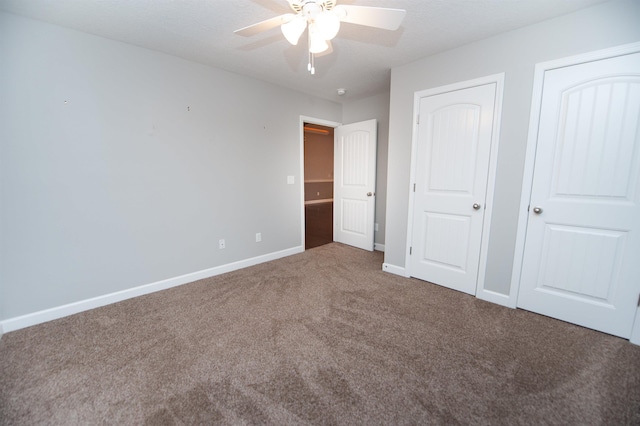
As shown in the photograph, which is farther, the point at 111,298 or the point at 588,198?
the point at 111,298

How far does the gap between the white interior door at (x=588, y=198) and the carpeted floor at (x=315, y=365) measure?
275 mm

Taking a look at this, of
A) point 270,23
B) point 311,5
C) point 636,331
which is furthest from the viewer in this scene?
point 636,331

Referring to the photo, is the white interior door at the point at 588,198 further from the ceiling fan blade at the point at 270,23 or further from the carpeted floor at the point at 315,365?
the ceiling fan blade at the point at 270,23

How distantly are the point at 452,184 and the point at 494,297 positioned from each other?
3.94 ft

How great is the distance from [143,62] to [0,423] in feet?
9.42

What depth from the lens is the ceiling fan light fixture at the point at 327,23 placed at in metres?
1.49

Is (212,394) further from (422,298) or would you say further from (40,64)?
(40,64)

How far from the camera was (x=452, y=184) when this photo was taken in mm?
2760

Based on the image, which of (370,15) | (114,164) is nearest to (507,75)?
(370,15)

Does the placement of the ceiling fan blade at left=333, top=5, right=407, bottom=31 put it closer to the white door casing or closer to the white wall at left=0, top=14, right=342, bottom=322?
the white door casing

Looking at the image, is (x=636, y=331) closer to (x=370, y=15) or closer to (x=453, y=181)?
(x=453, y=181)

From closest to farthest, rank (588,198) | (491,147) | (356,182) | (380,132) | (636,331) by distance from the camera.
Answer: (636,331) < (588,198) < (491,147) < (380,132) < (356,182)

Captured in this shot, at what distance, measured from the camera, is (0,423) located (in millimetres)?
1341

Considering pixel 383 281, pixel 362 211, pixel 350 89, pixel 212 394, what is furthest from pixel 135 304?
pixel 350 89
